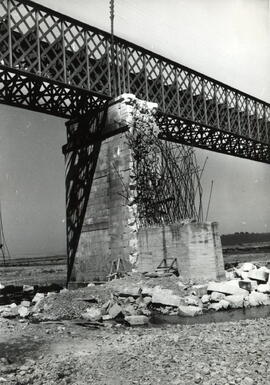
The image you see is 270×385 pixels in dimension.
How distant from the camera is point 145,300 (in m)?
11.2

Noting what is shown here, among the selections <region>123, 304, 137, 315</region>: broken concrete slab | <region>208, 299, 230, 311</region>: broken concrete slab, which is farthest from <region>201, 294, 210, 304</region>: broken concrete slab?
<region>123, 304, 137, 315</region>: broken concrete slab

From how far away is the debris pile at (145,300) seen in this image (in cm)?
1016

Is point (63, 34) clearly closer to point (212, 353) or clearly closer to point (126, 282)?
point (126, 282)

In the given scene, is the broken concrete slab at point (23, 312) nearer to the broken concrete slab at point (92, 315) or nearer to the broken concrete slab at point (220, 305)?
the broken concrete slab at point (92, 315)

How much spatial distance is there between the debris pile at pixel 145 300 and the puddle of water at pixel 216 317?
0.25 m

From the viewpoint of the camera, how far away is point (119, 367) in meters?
5.41

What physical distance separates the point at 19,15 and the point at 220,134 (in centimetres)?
1390

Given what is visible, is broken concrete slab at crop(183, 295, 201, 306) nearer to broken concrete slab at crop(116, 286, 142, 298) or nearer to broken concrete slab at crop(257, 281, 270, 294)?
broken concrete slab at crop(116, 286, 142, 298)

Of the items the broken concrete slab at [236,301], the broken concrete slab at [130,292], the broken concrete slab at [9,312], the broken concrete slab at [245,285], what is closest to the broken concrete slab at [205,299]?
the broken concrete slab at [236,301]

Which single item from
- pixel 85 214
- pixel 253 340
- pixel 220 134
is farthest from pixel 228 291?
pixel 220 134

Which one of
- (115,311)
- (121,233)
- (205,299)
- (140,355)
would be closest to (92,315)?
(115,311)

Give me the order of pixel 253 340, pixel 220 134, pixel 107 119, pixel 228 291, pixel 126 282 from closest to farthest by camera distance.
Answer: pixel 253 340 < pixel 228 291 < pixel 126 282 < pixel 107 119 < pixel 220 134

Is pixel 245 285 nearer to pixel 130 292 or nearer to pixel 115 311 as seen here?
pixel 130 292

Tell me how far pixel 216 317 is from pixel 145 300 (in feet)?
7.28
